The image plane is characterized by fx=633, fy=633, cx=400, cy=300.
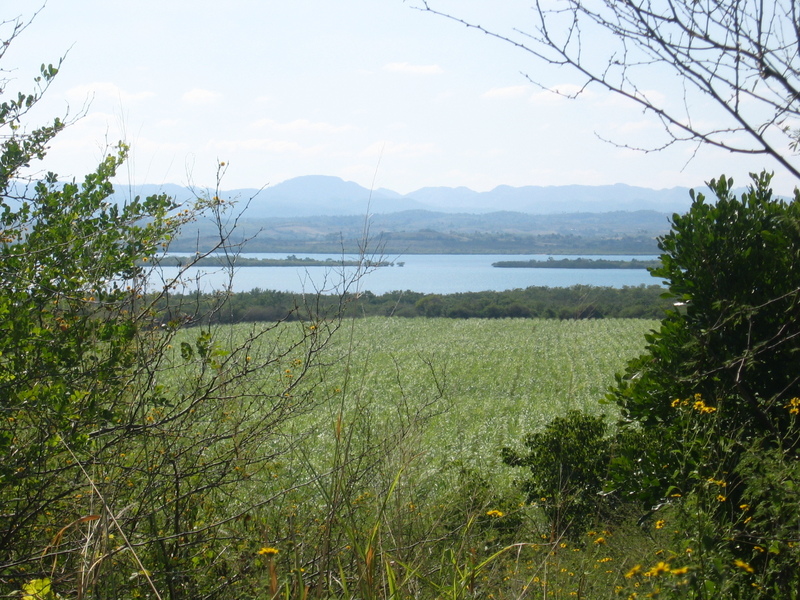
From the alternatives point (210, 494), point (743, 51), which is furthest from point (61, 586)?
point (743, 51)

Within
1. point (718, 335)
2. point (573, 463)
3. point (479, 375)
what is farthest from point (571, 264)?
point (718, 335)

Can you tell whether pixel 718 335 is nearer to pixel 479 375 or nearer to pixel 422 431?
pixel 422 431

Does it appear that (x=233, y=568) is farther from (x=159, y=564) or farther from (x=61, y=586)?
(x=61, y=586)

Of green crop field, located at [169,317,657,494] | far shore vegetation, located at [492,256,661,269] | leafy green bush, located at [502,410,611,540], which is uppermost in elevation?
far shore vegetation, located at [492,256,661,269]

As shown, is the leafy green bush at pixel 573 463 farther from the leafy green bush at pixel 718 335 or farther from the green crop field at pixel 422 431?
the leafy green bush at pixel 718 335

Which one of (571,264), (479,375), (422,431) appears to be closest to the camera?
(422,431)

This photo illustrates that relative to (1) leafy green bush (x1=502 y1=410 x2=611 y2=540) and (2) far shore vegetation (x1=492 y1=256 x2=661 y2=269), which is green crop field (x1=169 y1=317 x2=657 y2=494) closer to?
(1) leafy green bush (x1=502 y1=410 x2=611 y2=540)

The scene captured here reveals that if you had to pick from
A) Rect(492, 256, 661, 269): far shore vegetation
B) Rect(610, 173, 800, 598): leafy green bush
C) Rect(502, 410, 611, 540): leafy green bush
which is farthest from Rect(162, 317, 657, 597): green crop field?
Rect(492, 256, 661, 269): far shore vegetation

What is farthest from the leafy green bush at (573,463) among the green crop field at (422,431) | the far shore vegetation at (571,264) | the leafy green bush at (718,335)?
the far shore vegetation at (571,264)

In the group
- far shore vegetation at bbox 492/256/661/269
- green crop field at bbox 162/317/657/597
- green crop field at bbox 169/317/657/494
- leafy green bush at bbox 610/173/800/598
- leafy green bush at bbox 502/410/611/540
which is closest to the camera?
green crop field at bbox 162/317/657/597

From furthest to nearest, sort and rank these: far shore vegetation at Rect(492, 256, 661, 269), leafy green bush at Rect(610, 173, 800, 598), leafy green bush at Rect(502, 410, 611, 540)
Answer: far shore vegetation at Rect(492, 256, 661, 269) < leafy green bush at Rect(502, 410, 611, 540) < leafy green bush at Rect(610, 173, 800, 598)

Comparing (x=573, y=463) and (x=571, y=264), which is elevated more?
(x=571, y=264)

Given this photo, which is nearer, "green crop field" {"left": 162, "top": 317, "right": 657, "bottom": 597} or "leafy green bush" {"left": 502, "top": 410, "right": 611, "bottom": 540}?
"green crop field" {"left": 162, "top": 317, "right": 657, "bottom": 597}

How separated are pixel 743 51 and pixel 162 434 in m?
2.23
